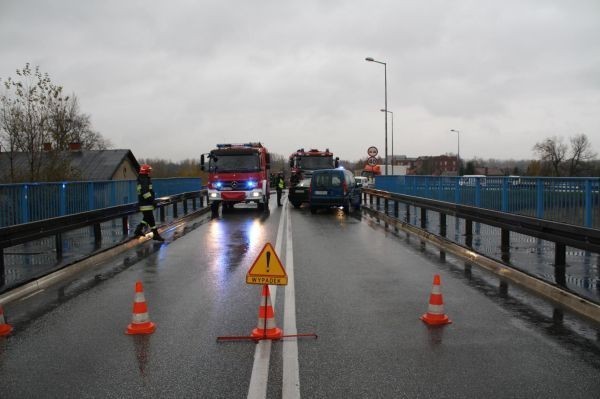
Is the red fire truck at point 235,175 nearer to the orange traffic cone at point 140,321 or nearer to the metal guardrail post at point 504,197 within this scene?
the metal guardrail post at point 504,197

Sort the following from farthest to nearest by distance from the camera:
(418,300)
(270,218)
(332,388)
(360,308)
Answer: (270,218)
(418,300)
(360,308)
(332,388)

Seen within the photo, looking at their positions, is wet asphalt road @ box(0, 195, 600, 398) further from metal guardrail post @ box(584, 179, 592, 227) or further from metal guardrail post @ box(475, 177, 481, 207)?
metal guardrail post @ box(475, 177, 481, 207)

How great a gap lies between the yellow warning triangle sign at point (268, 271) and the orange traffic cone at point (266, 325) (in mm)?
226

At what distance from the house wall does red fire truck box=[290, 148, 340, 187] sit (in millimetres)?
34787

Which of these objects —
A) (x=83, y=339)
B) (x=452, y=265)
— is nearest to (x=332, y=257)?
(x=452, y=265)

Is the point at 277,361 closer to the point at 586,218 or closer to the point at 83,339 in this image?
the point at 83,339

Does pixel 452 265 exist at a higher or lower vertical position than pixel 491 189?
lower

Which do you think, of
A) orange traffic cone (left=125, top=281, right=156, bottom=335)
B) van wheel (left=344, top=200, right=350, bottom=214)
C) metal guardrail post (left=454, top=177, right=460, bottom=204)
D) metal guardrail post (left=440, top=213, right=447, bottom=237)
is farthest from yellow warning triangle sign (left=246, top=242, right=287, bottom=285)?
van wheel (left=344, top=200, right=350, bottom=214)

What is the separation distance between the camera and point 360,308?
653cm

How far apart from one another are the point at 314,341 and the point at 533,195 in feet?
23.1

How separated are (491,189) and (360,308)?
731 centimetres

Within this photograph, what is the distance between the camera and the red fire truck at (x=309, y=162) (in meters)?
30.0

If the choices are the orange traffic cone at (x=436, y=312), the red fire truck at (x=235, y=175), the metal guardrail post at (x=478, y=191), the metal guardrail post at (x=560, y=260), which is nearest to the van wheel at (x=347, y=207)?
the red fire truck at (x=235, y=175)

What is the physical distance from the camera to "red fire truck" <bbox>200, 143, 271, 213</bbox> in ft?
73.8
